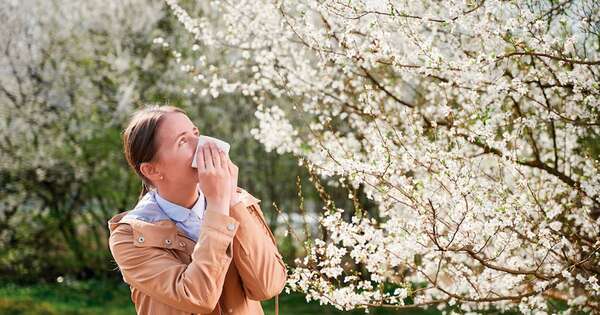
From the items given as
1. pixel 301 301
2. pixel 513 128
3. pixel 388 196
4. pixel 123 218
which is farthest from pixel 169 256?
→ pixel 301 301

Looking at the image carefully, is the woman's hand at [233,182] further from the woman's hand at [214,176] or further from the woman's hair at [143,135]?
the woman's hair at [143,135]

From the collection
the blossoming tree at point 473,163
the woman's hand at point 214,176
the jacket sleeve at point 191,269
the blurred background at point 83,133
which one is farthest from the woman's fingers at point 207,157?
the blurred background at point 83,133

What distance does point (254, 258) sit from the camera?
6.51ft

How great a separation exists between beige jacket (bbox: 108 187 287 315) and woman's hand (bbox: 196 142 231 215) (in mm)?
32

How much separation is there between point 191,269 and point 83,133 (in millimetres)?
8373

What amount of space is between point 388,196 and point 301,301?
5.17 metres

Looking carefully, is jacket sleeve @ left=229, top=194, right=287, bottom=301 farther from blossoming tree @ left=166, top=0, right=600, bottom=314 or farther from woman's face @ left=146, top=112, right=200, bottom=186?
blossoming tree @ left=166, top=0, right=600, bottom=314

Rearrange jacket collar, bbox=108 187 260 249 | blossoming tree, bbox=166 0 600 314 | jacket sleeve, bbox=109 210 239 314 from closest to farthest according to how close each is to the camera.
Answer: jacket sleeve, bbox=109 210 239 314 < jacket collar, bbox=108 187 260 249 < blossoming tree, bbox=166 0 600 314

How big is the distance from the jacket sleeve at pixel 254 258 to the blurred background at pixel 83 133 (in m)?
7.50

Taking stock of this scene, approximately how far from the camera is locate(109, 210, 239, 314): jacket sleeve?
189 cm

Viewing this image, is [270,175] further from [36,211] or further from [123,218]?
[123,218]

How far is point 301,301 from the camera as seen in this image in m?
8.55

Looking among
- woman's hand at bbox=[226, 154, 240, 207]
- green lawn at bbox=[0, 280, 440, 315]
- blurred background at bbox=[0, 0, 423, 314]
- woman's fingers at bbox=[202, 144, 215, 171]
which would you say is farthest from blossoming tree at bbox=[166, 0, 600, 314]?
blurred background at bbox=[0, 0, 423, 314]

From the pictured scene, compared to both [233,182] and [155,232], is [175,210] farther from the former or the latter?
[233,182]
